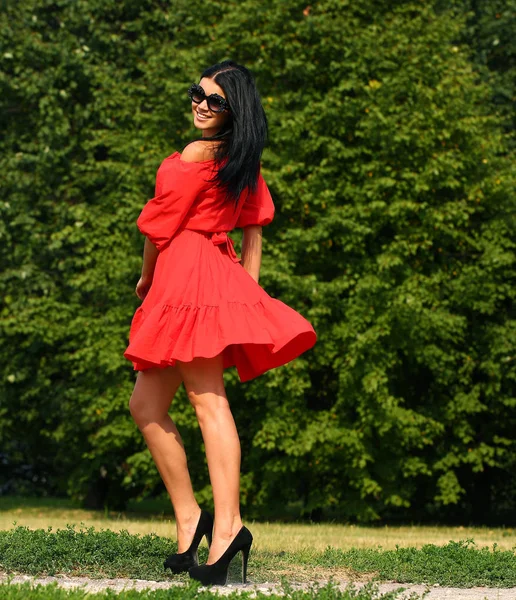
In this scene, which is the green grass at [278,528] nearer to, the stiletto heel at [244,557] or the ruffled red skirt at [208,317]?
the stiletto heel at [244,557]

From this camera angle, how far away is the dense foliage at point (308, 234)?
11.9 m

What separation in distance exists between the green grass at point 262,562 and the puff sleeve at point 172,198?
1.43 m

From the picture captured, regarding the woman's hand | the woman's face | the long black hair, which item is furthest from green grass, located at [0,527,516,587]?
the woman's face

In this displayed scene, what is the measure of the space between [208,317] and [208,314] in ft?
0.04

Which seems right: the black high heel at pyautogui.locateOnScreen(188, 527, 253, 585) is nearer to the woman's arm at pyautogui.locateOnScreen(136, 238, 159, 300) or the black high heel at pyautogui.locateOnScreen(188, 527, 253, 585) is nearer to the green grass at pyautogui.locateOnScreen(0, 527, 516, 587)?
the green grass at pyautogui.locateOnScreen(0, 527, 516, 587)

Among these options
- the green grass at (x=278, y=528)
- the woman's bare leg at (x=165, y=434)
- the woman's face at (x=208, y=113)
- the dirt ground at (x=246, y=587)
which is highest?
the woman's face at (x=208, y=113)

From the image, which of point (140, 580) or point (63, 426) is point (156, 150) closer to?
point (63, 426)

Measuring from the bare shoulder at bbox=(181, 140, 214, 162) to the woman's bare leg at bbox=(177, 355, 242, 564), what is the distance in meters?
0.82

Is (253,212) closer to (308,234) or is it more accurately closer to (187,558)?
(187,558)

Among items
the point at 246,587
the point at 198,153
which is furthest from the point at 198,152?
the point at 246,587

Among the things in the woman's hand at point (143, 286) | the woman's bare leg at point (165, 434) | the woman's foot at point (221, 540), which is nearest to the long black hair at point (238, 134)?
the woman's hand at point (143, 286)

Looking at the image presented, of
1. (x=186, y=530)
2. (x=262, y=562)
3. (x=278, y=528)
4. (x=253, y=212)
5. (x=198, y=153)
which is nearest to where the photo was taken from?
(x=198, y=153)

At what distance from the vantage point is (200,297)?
12.9ft

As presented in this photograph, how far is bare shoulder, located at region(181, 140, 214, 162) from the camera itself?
13.1ft
